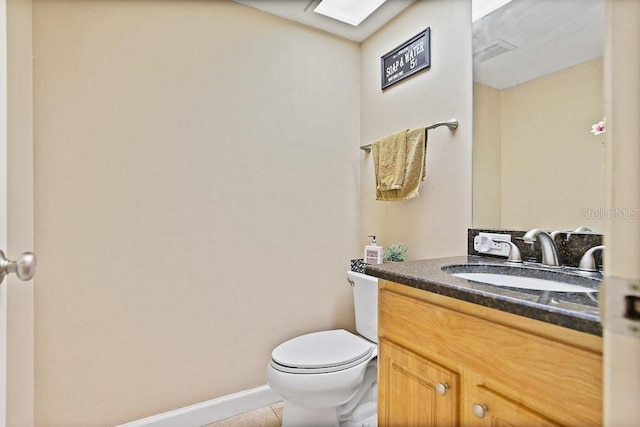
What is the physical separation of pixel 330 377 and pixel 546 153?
1.19 meters

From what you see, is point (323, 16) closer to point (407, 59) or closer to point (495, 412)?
point (407, 59)

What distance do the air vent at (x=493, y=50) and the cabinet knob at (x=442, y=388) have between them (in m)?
1.27

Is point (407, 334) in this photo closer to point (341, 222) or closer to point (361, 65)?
point (341, 222)

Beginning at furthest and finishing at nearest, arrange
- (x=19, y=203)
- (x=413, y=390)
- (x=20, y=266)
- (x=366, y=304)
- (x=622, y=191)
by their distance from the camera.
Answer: (x=366, y=304) → (x=19, y=203) → (x=413, y=390) → (x=20, y=266) → (x=622, y=191)

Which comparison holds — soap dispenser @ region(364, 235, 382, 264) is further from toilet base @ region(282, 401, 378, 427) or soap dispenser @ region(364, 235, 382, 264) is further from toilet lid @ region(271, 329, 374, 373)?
toilet base @ region(282, 401, 378, 427)

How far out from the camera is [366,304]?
1.62m

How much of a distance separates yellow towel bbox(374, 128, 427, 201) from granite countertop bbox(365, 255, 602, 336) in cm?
51

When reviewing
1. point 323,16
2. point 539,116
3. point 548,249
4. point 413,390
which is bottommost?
point 413,390

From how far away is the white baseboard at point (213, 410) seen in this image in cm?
145

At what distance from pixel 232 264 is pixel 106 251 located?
555 millimetres

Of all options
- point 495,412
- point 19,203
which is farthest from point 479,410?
point 19,203

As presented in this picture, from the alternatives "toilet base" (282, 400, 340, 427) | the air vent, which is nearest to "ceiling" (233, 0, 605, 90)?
the air vent

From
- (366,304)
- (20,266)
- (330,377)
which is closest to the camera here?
(20,266)

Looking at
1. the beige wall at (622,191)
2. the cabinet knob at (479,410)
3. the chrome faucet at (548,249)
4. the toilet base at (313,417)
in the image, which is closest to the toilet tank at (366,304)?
the toilet base at (313,417)
